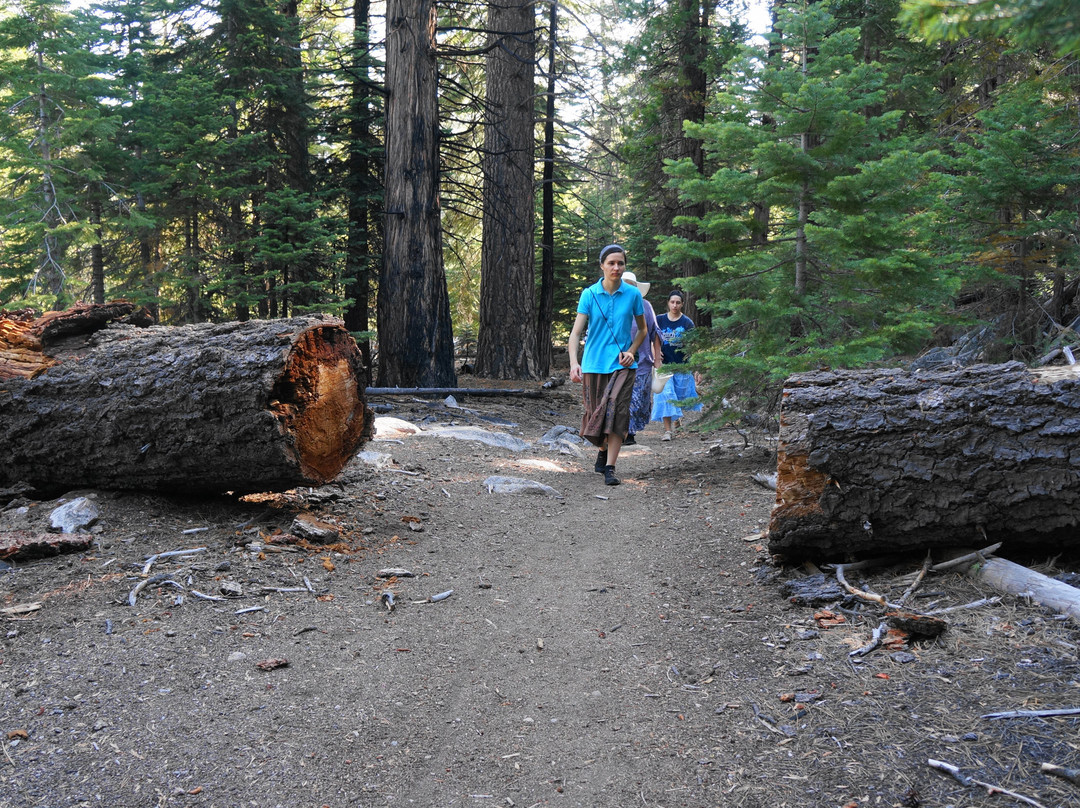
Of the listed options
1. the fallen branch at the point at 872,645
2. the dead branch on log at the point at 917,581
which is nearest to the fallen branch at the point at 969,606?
the dead branch on log at the point at 917,581

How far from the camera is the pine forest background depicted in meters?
6.90

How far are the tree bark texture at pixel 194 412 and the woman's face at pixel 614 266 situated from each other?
3278 mm

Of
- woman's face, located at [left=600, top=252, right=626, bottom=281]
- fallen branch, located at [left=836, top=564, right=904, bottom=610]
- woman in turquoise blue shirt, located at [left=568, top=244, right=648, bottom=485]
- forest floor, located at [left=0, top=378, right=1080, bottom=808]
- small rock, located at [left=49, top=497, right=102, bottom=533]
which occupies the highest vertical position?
woman's face, located at [left=600, top=252, right=626, bottom=281]

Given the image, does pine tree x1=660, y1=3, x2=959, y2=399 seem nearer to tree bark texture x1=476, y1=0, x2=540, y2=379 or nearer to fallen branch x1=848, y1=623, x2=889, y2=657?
fallen branch x1=848, y1=623, x2=889, y2=657

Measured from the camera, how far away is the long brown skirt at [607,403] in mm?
7891

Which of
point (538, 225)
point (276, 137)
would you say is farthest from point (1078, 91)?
point (538, 225)

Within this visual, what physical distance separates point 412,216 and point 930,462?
9.45 metres

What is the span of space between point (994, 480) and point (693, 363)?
3.75 metres

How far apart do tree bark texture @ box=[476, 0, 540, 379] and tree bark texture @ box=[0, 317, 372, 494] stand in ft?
29.7

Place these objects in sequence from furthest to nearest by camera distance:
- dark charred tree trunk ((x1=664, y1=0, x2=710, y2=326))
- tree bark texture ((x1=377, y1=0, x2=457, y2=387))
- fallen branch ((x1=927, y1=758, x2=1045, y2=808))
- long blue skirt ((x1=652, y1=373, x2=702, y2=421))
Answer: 1. dark charred tree trunk ((x1=664, y1=0, x2=710, y2=326))
2. long blue skirt ((x1=652, y1=373, x2=702, y2=421))
3. tree bark texture ((x1=377, y1=0, x2=457, y2=387))
4. fallen branch ((x1=927, y1=758, x2=1045, y2=808))

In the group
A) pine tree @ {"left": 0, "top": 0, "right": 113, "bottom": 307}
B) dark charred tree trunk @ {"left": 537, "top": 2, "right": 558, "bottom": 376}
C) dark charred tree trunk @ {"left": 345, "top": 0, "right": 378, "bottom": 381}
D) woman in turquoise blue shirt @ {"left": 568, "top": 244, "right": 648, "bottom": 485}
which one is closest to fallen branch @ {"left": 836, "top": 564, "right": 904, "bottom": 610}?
woman in turquoise blue shirt @ {"left": 568, "top": 244, "right": 648, "bottom": 485}

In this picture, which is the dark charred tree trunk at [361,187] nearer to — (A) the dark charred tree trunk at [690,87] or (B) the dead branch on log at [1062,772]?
(A) the dark charred tree trunk at [690,87]

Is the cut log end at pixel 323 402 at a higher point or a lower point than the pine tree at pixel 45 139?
lower

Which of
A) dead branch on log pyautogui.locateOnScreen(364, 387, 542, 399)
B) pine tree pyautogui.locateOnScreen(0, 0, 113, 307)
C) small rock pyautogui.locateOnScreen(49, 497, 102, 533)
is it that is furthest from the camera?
pine tree pyautogui.locateOnScreen(0, 0, 113, 307)
